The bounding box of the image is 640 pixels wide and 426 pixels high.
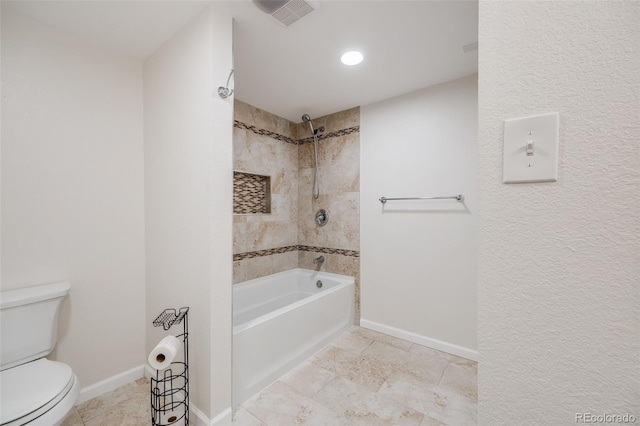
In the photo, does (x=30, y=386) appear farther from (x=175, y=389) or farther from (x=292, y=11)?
(x=292, y=11)

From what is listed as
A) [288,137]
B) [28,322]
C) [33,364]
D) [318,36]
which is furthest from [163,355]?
[288,137]

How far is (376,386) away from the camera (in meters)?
1.81

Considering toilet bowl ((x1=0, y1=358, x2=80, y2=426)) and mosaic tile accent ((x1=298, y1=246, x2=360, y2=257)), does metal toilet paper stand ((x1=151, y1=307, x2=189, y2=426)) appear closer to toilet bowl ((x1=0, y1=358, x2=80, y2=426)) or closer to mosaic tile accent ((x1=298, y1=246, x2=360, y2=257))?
toilet bowl ((x1=0, y1=358, x2=80, y2=426))

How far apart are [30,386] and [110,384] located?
74 cm

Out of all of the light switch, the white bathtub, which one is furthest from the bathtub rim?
the light switch

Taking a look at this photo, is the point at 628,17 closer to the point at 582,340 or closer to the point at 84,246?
the point at 582,340

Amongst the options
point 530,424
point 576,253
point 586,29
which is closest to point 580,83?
point 586,29

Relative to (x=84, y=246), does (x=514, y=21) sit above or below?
above

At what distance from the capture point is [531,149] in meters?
0.53

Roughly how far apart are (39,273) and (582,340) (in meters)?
2.33

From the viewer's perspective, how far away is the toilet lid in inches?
40.5

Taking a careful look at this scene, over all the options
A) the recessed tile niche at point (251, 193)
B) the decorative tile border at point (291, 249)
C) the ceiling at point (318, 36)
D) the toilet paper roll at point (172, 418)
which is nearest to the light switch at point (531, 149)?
the ceiling at point (318, 36)

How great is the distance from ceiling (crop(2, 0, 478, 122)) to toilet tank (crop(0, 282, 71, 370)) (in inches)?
59.2

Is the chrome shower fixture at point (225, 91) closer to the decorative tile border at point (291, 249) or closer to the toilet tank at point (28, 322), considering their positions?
the toilet tank at point (28, 322)
